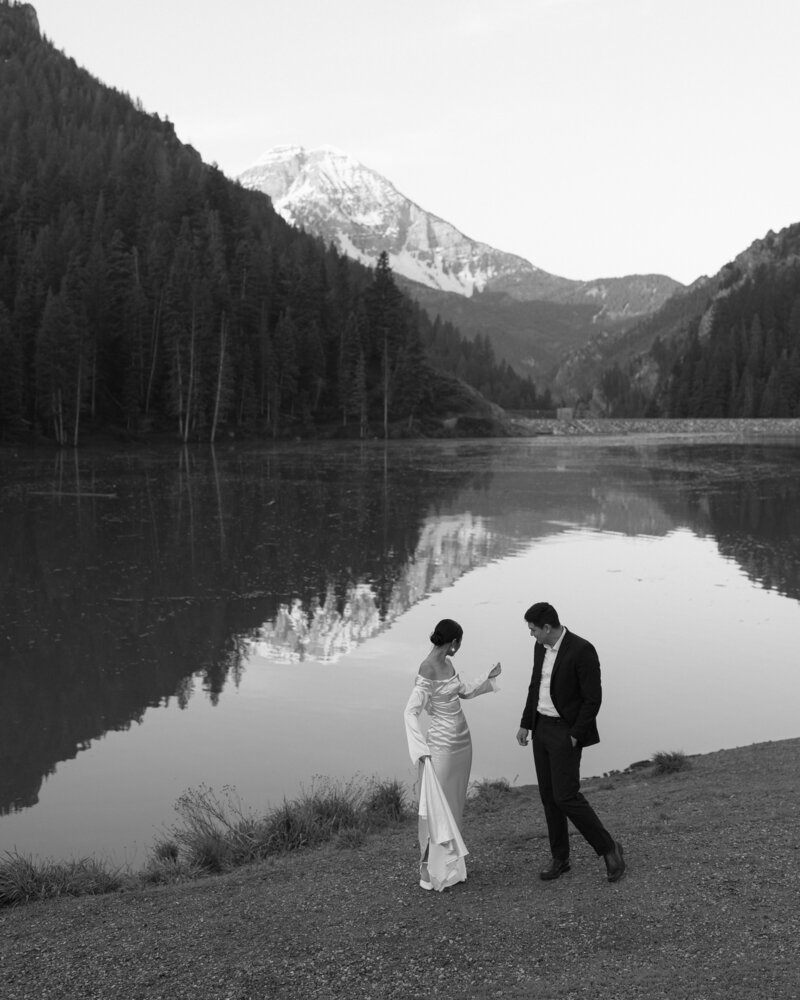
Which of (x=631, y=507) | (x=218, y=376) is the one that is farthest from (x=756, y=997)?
(x=218, y=376)

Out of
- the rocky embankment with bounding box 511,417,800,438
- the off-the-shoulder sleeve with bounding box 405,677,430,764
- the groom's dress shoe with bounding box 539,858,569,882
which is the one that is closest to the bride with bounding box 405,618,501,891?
the off-the-shoulder sleeve with bounding box 405,677,430,764

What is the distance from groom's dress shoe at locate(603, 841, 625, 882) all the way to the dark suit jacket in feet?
3.05

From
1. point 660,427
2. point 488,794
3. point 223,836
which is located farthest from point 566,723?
point 660,427

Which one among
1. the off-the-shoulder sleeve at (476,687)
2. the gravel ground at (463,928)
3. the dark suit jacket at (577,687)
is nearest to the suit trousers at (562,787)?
the dark suit jacket at (577,687)

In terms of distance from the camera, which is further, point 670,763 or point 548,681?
point 670,763

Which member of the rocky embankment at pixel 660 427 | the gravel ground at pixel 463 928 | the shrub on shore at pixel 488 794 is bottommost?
the shrub on shore at pixel 488 794

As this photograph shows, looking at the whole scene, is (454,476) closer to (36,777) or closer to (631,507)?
(631,507)

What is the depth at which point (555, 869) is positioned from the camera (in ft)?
26.7

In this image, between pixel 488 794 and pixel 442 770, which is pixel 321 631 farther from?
pixel 442 770

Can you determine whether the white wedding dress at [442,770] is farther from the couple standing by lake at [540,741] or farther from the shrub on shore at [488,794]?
the shrub on shore at [488,794]

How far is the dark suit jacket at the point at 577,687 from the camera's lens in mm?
7812

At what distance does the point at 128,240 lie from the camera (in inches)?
4412

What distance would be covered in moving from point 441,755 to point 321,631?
37.3 feet

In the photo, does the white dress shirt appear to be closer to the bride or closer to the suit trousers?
the suit trousers
